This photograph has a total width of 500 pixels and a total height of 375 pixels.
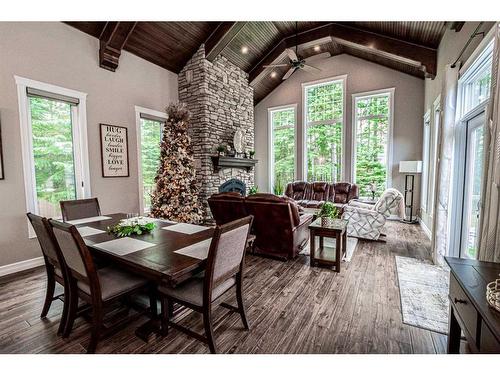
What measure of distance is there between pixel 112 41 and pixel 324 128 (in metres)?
5.52

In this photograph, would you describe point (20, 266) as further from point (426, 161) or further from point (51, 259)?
point (426, 161)

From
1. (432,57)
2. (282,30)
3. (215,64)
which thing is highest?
(282,30)

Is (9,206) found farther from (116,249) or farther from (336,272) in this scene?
Result: (336,272)

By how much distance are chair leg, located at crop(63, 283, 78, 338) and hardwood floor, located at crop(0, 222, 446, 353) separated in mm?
89

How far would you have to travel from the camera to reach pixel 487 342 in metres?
1.05

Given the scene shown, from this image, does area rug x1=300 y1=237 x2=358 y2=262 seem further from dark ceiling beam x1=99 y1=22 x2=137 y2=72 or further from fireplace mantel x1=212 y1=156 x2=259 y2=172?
dark ceiling beam x1=99 y1=22 x2=137 y2=72

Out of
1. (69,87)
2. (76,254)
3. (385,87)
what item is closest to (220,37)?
(69,87)

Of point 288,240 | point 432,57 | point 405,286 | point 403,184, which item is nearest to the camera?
point 405,286

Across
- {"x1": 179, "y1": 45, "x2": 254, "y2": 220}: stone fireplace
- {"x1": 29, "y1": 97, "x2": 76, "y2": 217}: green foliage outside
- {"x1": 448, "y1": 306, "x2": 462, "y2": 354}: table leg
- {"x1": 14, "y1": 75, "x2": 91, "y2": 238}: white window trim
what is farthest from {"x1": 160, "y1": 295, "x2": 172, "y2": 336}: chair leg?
{"x1": 179, "y1": 45, "x2": 254, "y2": 220}: stone fireplace

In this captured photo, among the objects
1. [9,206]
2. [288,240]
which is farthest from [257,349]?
[9,206]

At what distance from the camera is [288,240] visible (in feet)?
11.0

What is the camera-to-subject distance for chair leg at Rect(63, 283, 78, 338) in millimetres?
1844

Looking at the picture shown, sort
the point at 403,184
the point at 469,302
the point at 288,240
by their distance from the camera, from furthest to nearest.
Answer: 1. the point at 403,184
2. the point at 288,240
3. the point at 469,302

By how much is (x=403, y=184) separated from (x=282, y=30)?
4.86 meters
